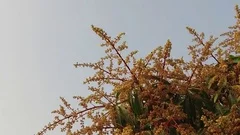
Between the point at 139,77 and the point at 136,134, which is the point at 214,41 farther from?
the point at 136,134

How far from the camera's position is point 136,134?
12.5 ft

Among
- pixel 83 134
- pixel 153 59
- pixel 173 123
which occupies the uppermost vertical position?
pixel 153 59

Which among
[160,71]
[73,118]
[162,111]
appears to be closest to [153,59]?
[160,71]

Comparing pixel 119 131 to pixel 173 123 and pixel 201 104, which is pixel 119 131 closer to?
pixel 173 123

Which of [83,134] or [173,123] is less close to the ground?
[83,134]

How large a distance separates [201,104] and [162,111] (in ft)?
1.60

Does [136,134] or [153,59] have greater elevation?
[153,59]

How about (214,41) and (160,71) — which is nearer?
(160,71)

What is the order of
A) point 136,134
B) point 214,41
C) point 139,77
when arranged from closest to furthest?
1. point 136,134
2. point 139,77
3. point 214,41

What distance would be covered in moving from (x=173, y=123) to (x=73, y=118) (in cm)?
88

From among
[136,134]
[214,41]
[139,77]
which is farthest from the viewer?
[214,41]

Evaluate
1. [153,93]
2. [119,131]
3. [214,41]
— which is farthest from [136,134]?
[214,41]

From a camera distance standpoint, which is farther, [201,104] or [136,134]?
[201,104]

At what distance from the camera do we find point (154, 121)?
392 centimetres
